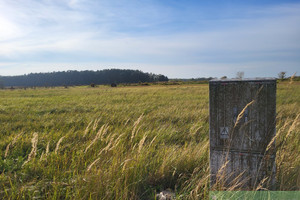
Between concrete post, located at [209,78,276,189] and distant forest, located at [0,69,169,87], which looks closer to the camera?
concrete post, located at [209,78,276,189]

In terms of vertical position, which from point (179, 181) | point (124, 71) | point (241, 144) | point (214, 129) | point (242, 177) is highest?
point (124, 71)

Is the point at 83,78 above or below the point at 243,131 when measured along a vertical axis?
above

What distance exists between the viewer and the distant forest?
132 m

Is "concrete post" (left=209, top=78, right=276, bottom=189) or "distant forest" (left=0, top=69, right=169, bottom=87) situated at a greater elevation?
"distant forest" (left=0, top=69, right=169, bottom=87)

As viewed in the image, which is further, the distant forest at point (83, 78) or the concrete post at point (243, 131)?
the distant forest at point (83, 78)

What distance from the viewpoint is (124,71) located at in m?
140

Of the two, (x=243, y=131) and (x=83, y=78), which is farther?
(x=83, y=78)

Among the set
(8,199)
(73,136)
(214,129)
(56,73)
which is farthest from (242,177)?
(56,73)

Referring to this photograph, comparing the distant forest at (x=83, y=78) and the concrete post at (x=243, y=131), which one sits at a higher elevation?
the distant forest at (x=83, y=78)

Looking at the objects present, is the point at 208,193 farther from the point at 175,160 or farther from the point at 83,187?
the point at 83,187

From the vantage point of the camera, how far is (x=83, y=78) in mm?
148875

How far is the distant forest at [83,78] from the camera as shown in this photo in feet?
434

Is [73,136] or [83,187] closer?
[83,187]

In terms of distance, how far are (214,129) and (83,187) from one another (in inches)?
64.9
